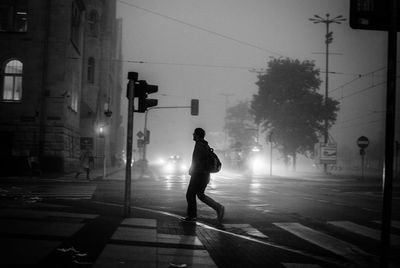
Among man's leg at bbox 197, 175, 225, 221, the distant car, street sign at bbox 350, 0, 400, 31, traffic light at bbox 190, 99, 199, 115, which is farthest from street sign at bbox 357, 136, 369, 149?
street sign at bbox 350, 0, 400, 31

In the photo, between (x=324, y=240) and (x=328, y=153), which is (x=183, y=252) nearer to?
(x=324, y=240)

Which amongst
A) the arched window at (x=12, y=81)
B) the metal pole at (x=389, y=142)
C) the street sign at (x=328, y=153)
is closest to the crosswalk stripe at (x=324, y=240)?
the metal pole at (x=389, y=142)

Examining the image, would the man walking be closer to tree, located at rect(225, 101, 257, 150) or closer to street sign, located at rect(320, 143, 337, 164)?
street sign, located at rect(320, 143, 337, 164)

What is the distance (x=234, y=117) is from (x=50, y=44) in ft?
233

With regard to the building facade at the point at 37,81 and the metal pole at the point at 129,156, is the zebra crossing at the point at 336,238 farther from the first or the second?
the building facade at the point at 37,81

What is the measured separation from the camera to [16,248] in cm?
555

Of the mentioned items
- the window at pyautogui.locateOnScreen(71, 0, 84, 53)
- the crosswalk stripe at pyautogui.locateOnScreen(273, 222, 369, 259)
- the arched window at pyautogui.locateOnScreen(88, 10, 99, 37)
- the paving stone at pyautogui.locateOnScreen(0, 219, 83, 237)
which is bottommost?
the crosswalk stripe at pyautogui.locateOnScreen(273, 222, 369, 259)

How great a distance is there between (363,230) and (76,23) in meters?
31.2

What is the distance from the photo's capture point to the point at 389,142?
4.30 metres

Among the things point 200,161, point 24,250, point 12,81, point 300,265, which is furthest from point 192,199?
point 12,81

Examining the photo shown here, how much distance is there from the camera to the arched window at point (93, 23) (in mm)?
43844

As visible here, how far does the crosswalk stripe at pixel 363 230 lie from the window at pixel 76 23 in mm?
27820

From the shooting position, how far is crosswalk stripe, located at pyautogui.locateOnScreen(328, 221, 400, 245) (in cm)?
785

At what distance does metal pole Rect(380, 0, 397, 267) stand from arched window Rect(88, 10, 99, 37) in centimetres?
4191
